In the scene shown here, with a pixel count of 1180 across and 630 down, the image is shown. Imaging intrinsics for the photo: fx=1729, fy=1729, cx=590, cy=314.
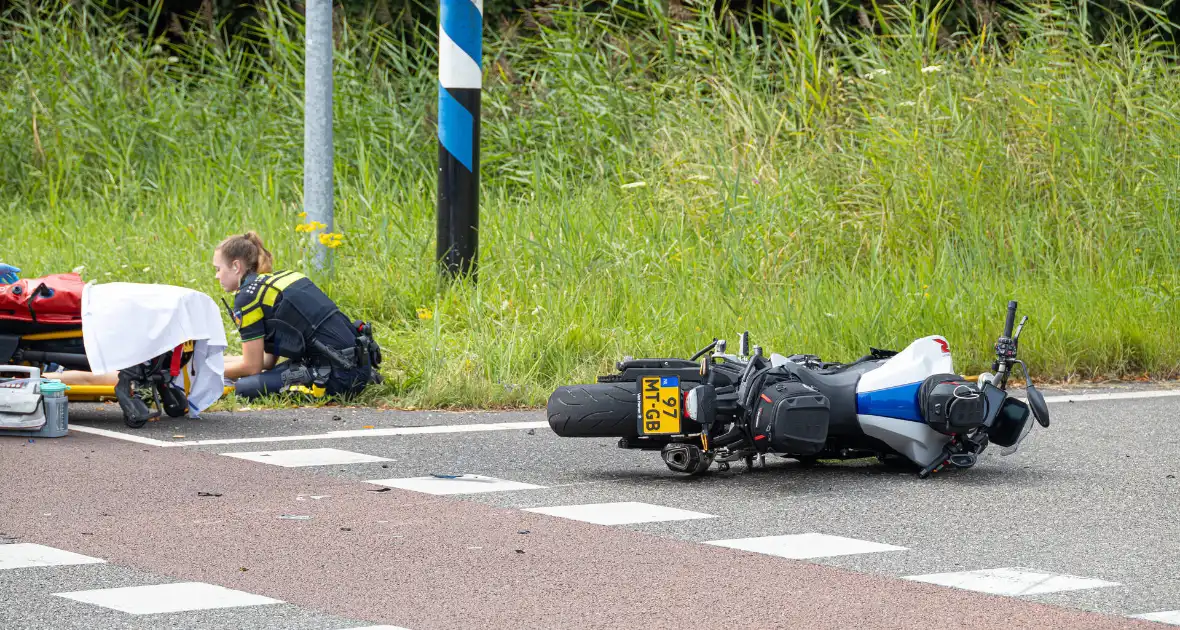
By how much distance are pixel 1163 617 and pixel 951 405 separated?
2.11 metres

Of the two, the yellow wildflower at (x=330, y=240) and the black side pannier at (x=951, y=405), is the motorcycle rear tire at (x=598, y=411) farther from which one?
the yellow wildflower at (x=330, y=240)

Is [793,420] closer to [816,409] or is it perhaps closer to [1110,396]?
[816,409]

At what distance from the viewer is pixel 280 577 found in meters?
5.16

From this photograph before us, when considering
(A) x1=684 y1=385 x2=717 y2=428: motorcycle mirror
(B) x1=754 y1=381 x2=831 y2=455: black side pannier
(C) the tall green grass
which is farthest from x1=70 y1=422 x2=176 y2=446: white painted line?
(B) x1=754 y1=381 x2=831 y2=455: black side pannier

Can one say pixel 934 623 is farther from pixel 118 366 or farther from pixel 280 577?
pixel 118 366

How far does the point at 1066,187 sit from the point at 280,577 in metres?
8.75

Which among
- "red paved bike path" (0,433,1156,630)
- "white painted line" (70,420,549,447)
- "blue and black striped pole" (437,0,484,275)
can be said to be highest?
"blue and black striped pole" (437,0,484,275)

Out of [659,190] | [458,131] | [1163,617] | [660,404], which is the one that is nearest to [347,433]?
[660,404]

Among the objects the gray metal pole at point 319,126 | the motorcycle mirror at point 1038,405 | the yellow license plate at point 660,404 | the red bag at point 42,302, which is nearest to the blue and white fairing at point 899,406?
the motorcycle mirror at point 1038,405

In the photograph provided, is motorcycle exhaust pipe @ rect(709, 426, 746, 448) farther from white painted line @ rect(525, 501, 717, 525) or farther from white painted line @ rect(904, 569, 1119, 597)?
white painted line @ rect(904, 569, 1119, 597)

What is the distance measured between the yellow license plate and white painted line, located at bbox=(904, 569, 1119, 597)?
73.3 inches

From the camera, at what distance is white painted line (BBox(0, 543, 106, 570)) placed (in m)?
5.29

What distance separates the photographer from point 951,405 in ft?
22.4

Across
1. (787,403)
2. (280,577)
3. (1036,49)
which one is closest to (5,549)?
(280,577)
